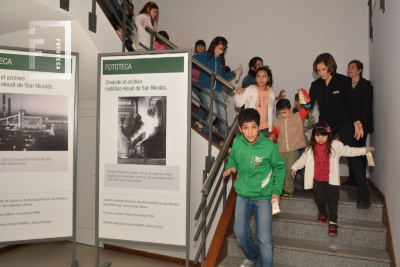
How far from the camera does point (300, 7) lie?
429 centimetres

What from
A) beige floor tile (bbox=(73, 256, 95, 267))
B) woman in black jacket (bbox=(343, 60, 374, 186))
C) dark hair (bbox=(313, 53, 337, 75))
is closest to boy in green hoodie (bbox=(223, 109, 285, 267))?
dark hair (bbox=(313, 53, 337, 75))

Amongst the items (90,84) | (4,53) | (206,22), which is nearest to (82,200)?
(90,84)

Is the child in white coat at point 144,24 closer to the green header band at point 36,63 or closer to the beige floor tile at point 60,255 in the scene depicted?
the green header band at point 36,63

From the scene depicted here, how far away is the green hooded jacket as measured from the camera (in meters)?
2.13

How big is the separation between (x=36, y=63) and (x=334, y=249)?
9.54 ft

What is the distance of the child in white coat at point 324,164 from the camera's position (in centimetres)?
245

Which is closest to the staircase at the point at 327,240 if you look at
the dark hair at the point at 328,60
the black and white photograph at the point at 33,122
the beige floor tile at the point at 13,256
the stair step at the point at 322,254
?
the stair step at the point at 322,254

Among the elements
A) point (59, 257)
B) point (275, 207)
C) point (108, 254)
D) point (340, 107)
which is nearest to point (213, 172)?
point (275, 207)

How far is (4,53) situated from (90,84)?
1.12 m

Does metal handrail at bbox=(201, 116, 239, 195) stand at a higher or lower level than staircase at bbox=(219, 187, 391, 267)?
higher

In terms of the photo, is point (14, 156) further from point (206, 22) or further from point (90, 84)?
point (206, 22)

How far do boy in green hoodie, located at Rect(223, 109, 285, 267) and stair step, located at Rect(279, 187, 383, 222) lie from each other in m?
0.66

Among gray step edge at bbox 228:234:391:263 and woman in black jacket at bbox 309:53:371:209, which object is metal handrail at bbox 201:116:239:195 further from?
woman in black jacket at bbox 309:53:371:209

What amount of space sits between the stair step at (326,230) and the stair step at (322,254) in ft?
0.16
